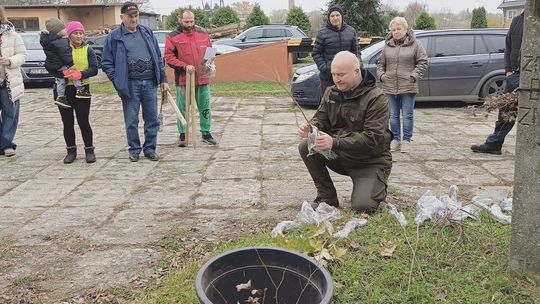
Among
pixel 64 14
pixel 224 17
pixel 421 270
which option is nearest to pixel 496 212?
pixel 421 270

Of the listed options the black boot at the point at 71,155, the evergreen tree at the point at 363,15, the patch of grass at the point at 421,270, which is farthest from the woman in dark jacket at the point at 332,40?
the evergreen tree at the point at 363,15

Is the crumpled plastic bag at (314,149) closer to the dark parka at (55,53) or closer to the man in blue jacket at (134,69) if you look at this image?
the man in blue jacket at (134,69)

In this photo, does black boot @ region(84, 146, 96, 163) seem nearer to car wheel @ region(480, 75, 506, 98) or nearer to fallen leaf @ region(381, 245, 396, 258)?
fallen leaf @ region(381, 245, 396, 258)

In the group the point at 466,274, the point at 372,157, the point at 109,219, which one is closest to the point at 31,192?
the point at 109,219

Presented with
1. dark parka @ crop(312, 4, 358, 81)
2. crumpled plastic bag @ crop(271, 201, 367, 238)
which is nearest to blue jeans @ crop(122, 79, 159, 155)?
dark parka @ crop(312, 4, 358, 81)

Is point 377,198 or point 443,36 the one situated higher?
point 443,36

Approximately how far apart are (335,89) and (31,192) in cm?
313

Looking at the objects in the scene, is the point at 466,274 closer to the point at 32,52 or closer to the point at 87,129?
the point at 87,129

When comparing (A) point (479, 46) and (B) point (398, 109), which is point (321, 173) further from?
(A) point (479, 46)

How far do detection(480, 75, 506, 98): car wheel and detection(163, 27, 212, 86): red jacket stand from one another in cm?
576

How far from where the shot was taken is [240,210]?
4.68 m

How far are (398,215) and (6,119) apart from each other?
5.12 meters

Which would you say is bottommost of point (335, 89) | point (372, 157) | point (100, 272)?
point (100, 272)

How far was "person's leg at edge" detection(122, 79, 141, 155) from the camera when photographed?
20.8 ft
